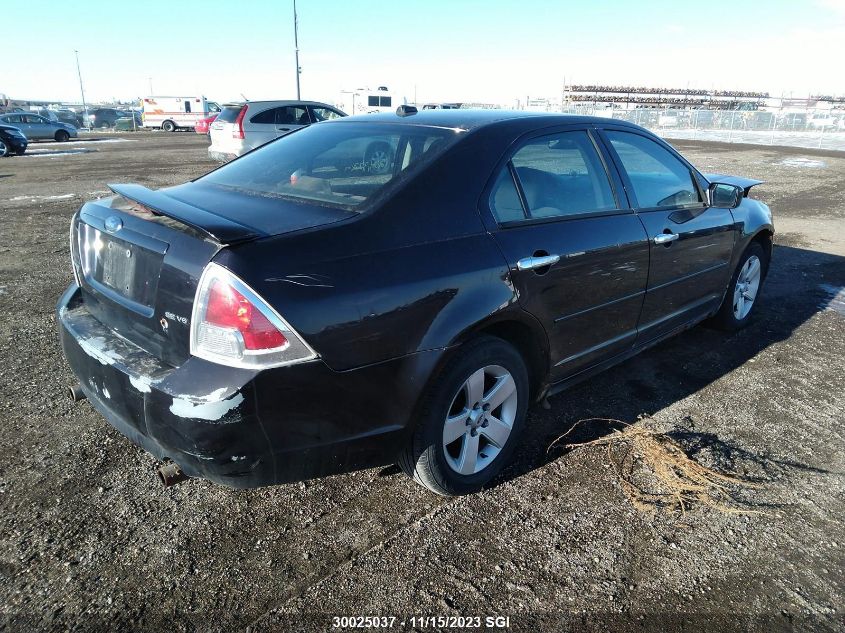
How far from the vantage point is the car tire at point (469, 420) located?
251 cm

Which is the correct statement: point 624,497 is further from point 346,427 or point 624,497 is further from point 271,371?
point 271,371

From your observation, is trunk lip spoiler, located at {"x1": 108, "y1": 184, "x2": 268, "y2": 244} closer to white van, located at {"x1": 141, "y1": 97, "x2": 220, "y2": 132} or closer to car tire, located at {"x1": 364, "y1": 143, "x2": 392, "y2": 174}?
car tire, located at {"x1": 364, "y1": 143, "x2": 392, "y2": 174}

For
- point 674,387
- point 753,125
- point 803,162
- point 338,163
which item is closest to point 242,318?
point 338,163

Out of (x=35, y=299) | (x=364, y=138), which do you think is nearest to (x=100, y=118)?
(x=35, y=299)

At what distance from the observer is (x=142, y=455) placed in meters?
3.00

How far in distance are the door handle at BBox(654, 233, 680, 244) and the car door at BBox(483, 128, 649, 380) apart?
0.39ft

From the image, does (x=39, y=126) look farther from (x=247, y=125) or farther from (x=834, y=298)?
(x=834, y=298)

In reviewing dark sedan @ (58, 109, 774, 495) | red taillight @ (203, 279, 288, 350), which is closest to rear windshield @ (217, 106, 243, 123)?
dark sedan @ (58, 109, 774, 495)

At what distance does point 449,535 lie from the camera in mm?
2527

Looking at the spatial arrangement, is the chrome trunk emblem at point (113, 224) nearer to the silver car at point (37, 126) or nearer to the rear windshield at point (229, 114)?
the rear windshield at point (229, 114)

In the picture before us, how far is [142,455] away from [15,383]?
134cm

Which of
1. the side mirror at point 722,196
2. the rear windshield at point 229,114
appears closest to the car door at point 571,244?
the side mirror at point 722,196

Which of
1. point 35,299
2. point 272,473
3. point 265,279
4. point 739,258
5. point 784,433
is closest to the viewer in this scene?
point 265,279

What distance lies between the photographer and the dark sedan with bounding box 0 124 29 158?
2133 centimetres
